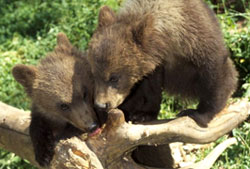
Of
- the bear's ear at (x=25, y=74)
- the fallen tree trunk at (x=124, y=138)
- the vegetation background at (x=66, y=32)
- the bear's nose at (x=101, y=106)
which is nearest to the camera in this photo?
the fallen tree trunk at (x=124, y=138)

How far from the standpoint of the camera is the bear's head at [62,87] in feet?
14.5

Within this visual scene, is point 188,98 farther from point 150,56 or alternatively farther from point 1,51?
point 1,51

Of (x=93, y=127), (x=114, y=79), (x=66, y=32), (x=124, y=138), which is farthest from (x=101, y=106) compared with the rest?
(x=66, y=32)

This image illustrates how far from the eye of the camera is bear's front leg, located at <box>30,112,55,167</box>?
457 centimetres

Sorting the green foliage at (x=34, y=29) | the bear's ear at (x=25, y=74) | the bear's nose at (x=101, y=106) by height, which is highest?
the bear's ear at (x=25, y=74)

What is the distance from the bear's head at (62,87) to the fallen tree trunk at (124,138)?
1.38ft

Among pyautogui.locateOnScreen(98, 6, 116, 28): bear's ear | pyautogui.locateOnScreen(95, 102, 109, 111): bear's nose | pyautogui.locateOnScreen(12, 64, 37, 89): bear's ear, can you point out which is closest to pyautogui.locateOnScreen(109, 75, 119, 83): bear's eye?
pyautogui.locateOnScreen(95, 102, 109, 111): bear's nose

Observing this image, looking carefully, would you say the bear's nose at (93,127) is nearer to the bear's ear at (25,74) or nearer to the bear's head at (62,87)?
the bear's head at (62,87)

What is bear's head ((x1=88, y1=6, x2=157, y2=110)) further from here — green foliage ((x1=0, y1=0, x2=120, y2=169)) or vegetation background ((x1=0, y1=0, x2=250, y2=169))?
green foliage ((x1=0, y1=0, x2=120, y2=169))

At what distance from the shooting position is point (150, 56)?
4324 millimetres

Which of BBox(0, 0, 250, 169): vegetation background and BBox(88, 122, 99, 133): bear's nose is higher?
BBox(88, 122, 99, 133): bear's nose

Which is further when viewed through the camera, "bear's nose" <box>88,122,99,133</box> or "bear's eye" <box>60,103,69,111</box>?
"bear's eye" <box>60,103,69,111</box>

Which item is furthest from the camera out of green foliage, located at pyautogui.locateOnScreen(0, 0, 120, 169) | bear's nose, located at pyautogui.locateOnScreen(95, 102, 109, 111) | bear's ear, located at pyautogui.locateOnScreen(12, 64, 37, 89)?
green foliage, located at pyautogui.locateOnScreen(0, 0, 120, 169)

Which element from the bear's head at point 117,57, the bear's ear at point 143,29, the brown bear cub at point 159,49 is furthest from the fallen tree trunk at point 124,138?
the bear's ear at point 143,29
